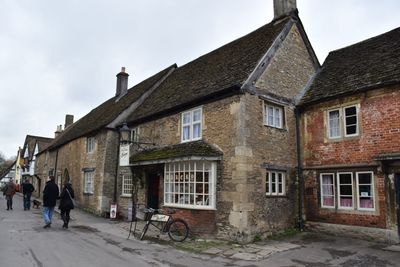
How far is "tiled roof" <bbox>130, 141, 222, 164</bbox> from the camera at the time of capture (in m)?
12.0

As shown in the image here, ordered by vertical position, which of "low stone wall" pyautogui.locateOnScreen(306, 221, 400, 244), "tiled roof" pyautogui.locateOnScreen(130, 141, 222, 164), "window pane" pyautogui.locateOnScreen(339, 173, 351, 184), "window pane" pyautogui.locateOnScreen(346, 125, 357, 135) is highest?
"window pane" pyautogui.locateOnScreen(346, 125, 357, 135)

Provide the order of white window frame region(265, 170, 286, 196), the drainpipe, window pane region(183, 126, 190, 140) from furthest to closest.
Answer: window pane region(183, 126, 190, 140)
the drainpipe
white window frame region(265, 170, 286, 196)

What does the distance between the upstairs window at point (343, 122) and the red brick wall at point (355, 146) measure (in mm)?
189

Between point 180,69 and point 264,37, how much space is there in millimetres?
7818

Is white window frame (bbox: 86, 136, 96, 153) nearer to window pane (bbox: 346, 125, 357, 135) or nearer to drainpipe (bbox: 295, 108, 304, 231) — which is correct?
drainpipe (bbox: 295, 108, 304, 231)

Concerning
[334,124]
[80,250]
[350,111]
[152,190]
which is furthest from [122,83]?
[80,250]

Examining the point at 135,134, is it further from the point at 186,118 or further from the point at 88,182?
the point at 88,182

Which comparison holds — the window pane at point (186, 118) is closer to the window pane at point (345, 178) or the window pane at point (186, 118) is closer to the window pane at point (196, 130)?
the window pane at point (196, 130)

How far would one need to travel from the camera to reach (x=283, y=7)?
51.8 ft

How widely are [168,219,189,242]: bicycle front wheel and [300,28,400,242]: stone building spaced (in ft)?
16.2

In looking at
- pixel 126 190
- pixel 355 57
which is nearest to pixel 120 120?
pixel 126 190

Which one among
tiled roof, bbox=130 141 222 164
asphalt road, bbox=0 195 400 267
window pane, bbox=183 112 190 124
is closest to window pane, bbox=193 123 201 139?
tiled roof, bbox=130 141 222 164

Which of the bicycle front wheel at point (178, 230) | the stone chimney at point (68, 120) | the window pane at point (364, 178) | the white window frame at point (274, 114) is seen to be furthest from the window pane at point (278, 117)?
the stone chimney at point (68, 120)

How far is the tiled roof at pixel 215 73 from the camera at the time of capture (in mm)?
13055
